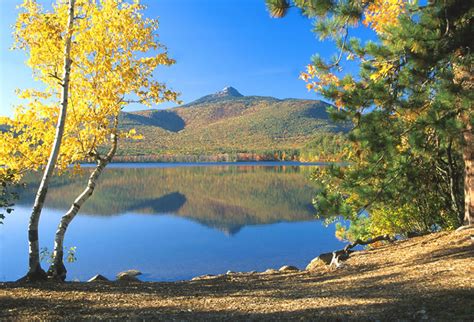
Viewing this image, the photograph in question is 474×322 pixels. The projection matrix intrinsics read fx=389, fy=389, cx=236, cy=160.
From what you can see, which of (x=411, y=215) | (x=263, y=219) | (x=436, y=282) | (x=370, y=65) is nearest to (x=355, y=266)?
(x=436, y=282)

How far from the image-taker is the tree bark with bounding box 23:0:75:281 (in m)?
8.16

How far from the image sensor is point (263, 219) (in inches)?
1650

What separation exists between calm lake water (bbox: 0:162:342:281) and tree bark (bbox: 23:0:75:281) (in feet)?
7.66

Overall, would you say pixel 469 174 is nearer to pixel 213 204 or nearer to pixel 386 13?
pixel 386 13

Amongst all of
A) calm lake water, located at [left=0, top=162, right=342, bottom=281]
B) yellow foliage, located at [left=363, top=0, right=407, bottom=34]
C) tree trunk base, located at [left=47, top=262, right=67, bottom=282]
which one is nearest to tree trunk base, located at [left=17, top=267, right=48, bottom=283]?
tree trunk base, located at [left=47, top=262, right=67, bottom=282]

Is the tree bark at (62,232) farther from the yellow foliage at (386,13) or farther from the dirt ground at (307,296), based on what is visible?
the yellow foliage at (386,13)

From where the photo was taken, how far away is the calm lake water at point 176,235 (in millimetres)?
22344

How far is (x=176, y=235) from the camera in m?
33.6

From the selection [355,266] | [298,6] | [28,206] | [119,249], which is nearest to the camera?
[298,6]

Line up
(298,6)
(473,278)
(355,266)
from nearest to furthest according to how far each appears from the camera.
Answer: (473,278) < (298,6) < (355,266)

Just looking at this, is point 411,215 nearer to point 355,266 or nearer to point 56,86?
point 355,266

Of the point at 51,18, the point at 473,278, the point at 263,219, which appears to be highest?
the point at 51,18

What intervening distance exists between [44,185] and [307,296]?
588cm

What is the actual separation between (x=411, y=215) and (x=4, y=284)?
1240 cm
